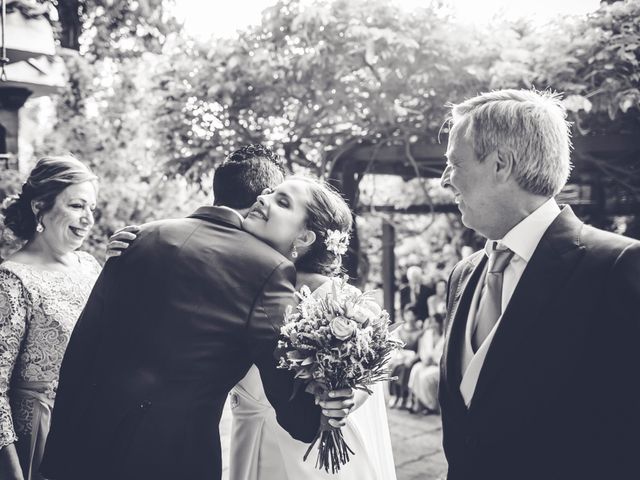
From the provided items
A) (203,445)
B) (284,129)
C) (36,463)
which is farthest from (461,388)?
(284,129)

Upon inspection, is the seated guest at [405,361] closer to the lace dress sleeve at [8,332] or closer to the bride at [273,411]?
the bride at [273,411]

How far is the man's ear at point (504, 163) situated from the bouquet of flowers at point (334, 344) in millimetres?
627

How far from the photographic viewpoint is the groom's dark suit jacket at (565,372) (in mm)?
1688

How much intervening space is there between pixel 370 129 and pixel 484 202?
2.98 m

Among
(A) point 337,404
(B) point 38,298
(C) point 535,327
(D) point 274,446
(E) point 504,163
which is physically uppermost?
(E) point 504,163

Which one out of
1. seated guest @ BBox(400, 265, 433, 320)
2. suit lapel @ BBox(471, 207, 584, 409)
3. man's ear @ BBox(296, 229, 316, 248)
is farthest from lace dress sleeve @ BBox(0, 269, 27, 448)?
seated guest @ BBox(400, 265, 433, 320)

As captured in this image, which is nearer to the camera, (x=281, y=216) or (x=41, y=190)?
(x=281, y=216)

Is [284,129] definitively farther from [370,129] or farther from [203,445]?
[203,445]

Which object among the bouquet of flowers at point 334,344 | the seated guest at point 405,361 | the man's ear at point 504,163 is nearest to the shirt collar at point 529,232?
the man's ear at point 504,163

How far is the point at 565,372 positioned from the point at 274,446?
1.31 m

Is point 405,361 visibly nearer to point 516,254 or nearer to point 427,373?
point 427,373

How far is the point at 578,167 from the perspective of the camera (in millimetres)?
5027

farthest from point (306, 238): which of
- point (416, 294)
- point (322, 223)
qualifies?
point (416, 294)

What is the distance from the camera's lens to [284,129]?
16.6 feet
